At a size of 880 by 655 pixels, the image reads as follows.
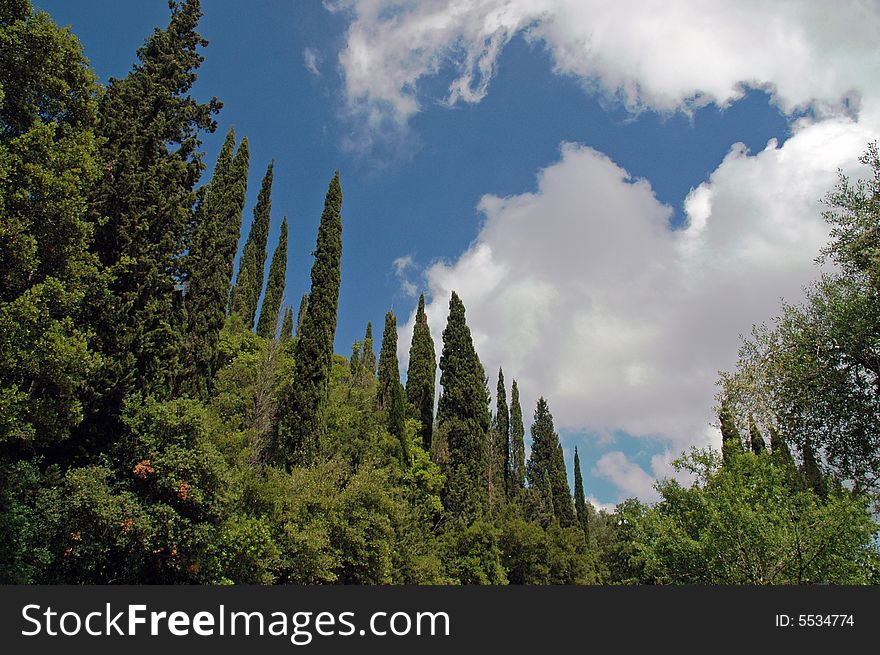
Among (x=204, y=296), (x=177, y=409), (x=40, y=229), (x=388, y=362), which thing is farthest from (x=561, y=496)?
(x=40, y=229)

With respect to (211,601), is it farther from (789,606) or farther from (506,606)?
(789,606)

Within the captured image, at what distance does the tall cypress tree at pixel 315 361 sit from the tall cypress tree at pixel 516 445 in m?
34.4

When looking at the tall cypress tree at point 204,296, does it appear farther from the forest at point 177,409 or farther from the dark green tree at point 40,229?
the dark green tree at point 40,229

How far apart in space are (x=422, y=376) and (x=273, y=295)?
41.4 feet

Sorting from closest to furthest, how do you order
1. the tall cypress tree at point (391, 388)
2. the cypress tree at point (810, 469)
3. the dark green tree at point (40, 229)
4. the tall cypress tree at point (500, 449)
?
the dark green tree at point (40, 229)
the cypress tree at point (810, 469)
the tall cypress tree at point (391, 388)
the tall cypress tree at point (500, 449)

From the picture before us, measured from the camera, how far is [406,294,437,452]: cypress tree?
4007 centimetres

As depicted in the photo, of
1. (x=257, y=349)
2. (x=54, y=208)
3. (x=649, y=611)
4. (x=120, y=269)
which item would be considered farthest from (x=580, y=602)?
(x=257, y=349)

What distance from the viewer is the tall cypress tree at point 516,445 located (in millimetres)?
57188

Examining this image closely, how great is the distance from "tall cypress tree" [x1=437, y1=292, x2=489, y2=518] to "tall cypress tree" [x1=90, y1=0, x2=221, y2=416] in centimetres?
2118

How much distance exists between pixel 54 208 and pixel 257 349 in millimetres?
20883

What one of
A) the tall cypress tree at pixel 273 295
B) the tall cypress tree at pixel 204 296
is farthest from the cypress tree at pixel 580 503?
the tall cypress tree at pixel 204 296

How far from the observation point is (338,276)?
27.8 m

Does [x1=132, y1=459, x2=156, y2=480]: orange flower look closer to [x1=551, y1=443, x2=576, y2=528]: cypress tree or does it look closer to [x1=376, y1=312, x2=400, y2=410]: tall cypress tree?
[x1=376, y1=312, x2=400, y2=410]: tall cypress tree

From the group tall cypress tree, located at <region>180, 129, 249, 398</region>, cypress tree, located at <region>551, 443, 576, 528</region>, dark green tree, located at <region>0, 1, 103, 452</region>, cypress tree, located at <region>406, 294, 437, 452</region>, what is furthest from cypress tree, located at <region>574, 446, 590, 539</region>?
dark green tree, located at <region>0, 1, 103, 452</region>
